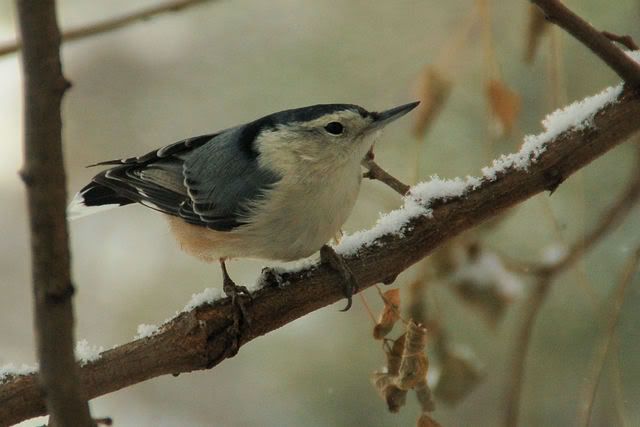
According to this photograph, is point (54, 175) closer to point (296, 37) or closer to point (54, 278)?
point (54, 278)

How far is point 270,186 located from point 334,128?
0.24 m

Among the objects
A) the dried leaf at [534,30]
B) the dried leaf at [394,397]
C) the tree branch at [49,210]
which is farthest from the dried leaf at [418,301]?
the tree branch at [49,210]

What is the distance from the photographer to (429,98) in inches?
85.4

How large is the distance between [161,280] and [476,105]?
1.47m

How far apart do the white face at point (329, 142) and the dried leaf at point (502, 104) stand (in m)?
0.34

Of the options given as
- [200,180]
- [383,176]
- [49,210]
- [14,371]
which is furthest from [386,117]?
[49,210]

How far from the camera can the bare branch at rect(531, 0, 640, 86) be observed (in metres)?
1.79

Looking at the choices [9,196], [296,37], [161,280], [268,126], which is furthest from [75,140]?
[268,126]

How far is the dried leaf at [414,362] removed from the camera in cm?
176

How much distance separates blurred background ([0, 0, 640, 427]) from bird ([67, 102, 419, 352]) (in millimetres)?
235

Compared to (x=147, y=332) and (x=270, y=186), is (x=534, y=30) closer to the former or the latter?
(x=270, y=186)

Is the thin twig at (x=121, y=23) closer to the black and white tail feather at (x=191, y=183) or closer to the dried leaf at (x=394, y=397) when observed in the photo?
the black and white tail feather at (x=191, y=183)

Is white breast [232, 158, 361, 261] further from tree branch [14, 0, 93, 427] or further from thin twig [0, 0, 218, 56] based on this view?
tree branch [14, 0, 93, 427]

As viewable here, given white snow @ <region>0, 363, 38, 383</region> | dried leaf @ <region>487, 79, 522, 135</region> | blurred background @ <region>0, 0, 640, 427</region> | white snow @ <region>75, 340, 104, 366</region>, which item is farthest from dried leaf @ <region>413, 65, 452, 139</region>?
white snow @ <region>0, 363, 38, 383</region>
